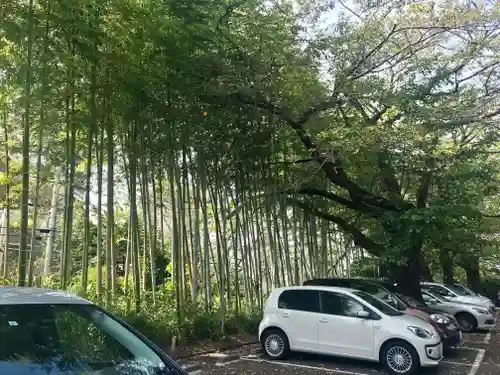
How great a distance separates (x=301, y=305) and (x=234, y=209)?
9.95 ft

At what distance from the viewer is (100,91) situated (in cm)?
770

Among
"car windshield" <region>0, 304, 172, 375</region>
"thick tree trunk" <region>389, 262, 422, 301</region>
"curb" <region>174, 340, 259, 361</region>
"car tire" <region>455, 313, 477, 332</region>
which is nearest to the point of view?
"car windshield" <region>0, 304, 172, 375</region>

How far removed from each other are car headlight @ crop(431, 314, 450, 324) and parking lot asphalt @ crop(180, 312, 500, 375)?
1.80 feet

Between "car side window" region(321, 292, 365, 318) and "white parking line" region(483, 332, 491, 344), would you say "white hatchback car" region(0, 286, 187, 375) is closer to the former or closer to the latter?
"car side window" region(321, 292, 365, 318)

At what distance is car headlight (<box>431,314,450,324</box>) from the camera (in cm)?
917

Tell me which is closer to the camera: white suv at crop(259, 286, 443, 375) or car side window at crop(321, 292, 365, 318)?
white suv at crop(259, 286, 443, 375)

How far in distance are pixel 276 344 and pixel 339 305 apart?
1.24 metres

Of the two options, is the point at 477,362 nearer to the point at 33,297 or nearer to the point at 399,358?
the point at 399,358

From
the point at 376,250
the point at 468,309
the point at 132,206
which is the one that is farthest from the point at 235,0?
the point at 468,309

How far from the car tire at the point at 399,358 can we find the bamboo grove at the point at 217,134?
11.3 ft

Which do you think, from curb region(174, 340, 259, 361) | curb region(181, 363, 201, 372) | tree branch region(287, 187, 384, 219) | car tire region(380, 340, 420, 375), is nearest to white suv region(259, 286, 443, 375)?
car tire region(380, 340, 420, 375)

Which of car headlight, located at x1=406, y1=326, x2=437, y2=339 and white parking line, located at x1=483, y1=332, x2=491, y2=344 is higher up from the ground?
car headlight, located at x1=406, y1=326, x2=437, y2=339

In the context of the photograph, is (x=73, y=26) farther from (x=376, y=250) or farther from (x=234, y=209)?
(x=376, y=250)

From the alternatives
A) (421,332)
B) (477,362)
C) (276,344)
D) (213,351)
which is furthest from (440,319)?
(213,351)
